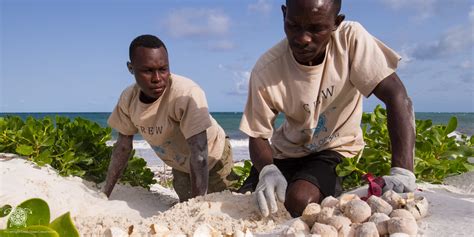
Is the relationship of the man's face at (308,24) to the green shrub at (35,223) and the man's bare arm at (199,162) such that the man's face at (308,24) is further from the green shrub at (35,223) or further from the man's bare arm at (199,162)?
the green shrub at (35,223)

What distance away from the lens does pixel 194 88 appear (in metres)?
3.55

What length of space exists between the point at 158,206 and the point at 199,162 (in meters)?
0.78

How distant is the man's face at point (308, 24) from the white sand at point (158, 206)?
88 cm

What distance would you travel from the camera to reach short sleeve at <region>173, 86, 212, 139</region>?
3.40 m

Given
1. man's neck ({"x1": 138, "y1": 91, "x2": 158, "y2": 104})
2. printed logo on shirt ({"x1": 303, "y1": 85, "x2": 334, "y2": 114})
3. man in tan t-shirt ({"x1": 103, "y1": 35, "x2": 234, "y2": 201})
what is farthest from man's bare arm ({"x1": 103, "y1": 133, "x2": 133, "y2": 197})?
printed logo on shirt ({"x1": 303, "y1": 85, "x2": 334, "y2": 114})

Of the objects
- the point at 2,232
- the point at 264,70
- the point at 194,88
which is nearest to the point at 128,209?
the point at 194,88

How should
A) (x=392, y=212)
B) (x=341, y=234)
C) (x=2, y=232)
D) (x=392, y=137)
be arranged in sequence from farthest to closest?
1. (x=392, y=137)
2. (x=392, y=212)
3. (x=341, y=234)
4. (x=2, y=232)

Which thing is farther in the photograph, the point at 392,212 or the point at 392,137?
the point at 392,137

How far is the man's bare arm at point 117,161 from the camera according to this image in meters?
3.91

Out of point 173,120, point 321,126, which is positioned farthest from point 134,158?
point 321,126

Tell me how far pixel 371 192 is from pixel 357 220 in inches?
17.4

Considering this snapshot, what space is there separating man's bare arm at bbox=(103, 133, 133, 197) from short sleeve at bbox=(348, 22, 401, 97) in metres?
1.85

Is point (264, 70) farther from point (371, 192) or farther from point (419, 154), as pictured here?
point (419, 154)

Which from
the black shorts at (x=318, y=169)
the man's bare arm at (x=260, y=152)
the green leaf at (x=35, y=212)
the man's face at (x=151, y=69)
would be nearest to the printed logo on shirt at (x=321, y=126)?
the black shorts at (x=318, y=169)
